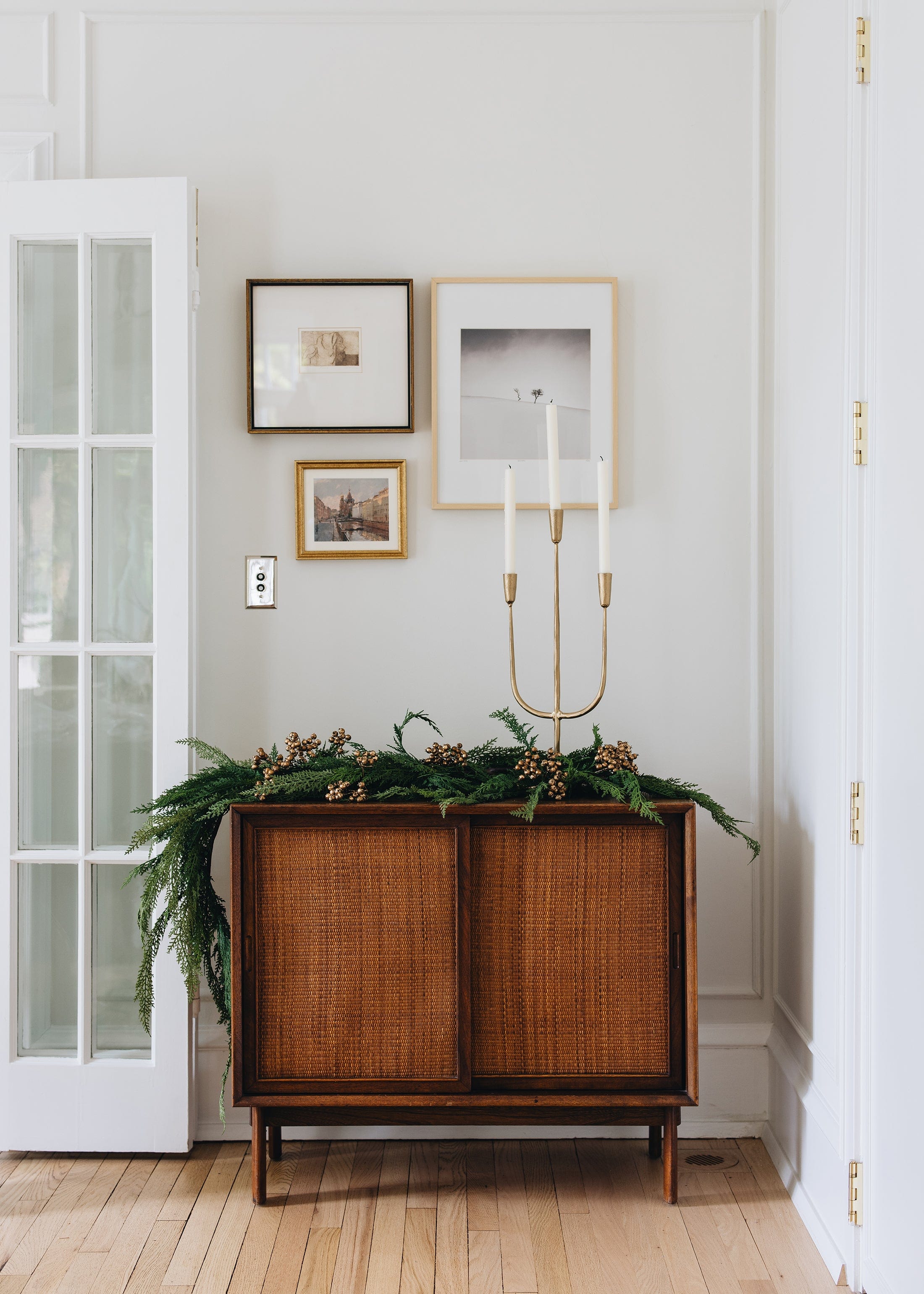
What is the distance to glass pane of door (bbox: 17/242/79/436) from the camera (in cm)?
214

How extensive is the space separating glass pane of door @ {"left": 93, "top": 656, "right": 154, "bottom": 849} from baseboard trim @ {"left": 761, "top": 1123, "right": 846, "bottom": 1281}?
156 centimetres

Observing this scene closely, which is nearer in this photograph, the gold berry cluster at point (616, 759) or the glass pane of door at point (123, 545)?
the gold berry cluster at point (616, 759)

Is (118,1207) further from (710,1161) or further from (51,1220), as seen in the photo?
(710,1161)

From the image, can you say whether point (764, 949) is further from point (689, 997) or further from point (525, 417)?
point (525, 417)

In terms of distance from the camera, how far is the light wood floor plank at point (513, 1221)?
1672mm

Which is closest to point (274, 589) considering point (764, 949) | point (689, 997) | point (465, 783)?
point (465, 783)

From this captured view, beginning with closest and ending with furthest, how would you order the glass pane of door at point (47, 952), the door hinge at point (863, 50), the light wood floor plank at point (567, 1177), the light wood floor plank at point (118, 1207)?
1. the door hinge at point (863, 50)
2. the light wood floor plank at point (118, 1207)
3. the light wood floor plank at point (567, 1177)
4. the glass pane of door at point (47, 952)

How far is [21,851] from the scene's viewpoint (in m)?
2.15

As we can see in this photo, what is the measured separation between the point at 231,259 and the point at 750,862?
5.91 feet

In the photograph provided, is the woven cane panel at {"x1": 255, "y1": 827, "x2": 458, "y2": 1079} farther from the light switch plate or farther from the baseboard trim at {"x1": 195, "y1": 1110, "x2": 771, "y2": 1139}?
the light switch plate

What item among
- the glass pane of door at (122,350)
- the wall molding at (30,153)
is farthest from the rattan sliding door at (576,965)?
the wall molding at (30,153)

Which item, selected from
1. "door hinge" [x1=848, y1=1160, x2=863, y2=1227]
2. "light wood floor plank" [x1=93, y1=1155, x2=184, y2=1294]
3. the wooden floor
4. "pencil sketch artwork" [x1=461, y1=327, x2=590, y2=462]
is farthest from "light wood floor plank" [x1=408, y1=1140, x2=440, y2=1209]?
"pencil sketch artwork" [x1=461, y1=327, x2=590, y2=462]

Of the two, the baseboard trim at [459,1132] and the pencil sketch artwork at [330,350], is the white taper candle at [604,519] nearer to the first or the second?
the pencil sketch artwork at [330,350]

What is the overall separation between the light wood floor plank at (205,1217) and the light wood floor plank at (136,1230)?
7cm
